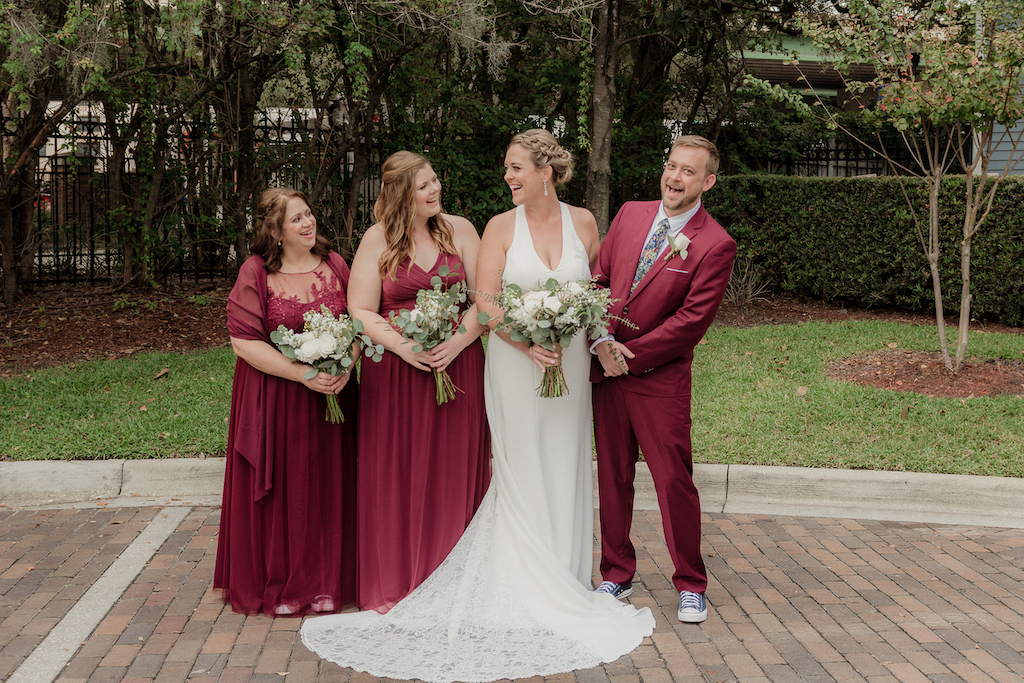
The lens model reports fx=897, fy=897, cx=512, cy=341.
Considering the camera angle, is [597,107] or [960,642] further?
[597,107]

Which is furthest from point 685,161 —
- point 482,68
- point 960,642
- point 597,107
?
point 482,68

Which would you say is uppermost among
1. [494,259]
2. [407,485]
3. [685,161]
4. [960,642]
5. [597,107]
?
[597,107]

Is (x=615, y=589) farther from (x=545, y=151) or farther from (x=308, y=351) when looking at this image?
(x=545, y=151)

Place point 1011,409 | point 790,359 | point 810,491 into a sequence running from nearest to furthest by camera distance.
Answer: point 810,491, point 1011,409, point 790,359

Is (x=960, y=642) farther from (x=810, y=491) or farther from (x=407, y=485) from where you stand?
(x=407, y=485)

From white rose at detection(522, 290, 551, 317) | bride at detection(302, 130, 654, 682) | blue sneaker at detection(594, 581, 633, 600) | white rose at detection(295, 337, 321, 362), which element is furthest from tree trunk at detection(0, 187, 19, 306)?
blue sneaker at detection(594, 581, 633, 600)

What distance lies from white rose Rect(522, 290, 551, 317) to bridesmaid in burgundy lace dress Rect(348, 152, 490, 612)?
505 mm

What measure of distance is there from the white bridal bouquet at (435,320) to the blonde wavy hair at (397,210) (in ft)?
0.67

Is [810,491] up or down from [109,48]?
down

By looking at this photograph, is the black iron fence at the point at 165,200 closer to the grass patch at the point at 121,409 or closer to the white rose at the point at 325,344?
the grass patch at the point at 121,409

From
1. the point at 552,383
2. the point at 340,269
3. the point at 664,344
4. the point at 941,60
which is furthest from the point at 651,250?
the point at 941,60

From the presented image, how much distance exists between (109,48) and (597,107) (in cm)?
529

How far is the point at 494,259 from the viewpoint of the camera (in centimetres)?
447

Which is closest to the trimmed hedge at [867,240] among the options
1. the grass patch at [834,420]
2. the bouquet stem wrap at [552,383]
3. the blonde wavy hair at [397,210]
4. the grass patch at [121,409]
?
the grass patch at [834,420]
